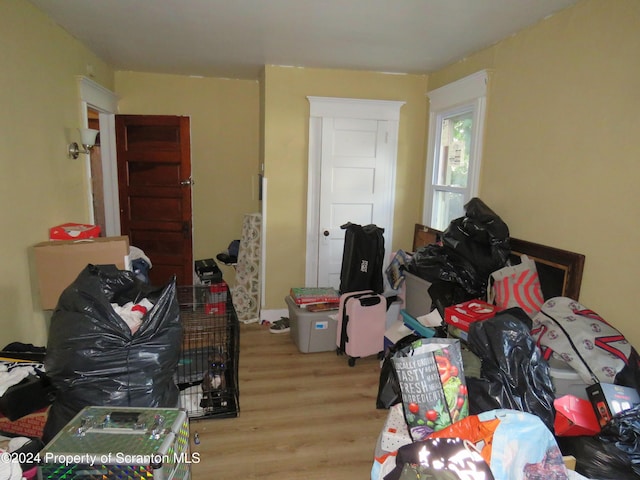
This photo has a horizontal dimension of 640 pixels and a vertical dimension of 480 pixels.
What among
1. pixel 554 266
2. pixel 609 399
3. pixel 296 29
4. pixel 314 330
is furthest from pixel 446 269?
pixel 296 29

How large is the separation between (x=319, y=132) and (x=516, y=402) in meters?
2.80

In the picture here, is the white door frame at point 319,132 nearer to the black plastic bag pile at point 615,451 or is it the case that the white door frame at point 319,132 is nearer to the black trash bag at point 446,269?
the black trash bag at point 446,269

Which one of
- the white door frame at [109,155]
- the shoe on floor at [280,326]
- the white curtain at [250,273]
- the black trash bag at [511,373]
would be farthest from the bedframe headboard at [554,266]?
the white door frame at [109,155]

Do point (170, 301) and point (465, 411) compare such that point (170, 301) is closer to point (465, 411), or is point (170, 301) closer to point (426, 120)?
point (465, 411)

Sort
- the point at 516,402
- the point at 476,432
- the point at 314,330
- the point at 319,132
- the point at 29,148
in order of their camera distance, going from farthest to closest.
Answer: the point at 319,132 → the point at 314,330 → the point at 29,148 → the point at 516,402 → the point at 476,432

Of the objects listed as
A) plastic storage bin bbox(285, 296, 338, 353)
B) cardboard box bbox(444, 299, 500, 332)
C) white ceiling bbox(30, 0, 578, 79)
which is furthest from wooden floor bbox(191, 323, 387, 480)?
white ceiling bbox(30, 0, 578, 79)

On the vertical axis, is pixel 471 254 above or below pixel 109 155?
below

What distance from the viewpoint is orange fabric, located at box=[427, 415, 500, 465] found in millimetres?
1244

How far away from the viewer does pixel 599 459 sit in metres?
1.60

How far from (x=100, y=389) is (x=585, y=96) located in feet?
8.97

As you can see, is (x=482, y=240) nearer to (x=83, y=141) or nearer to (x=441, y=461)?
(x=441, y=461)

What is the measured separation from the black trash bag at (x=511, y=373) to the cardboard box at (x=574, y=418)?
3 centimetres

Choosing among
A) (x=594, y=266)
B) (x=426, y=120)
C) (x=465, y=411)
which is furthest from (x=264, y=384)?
(x=426, y=120)

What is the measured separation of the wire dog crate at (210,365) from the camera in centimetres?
245
